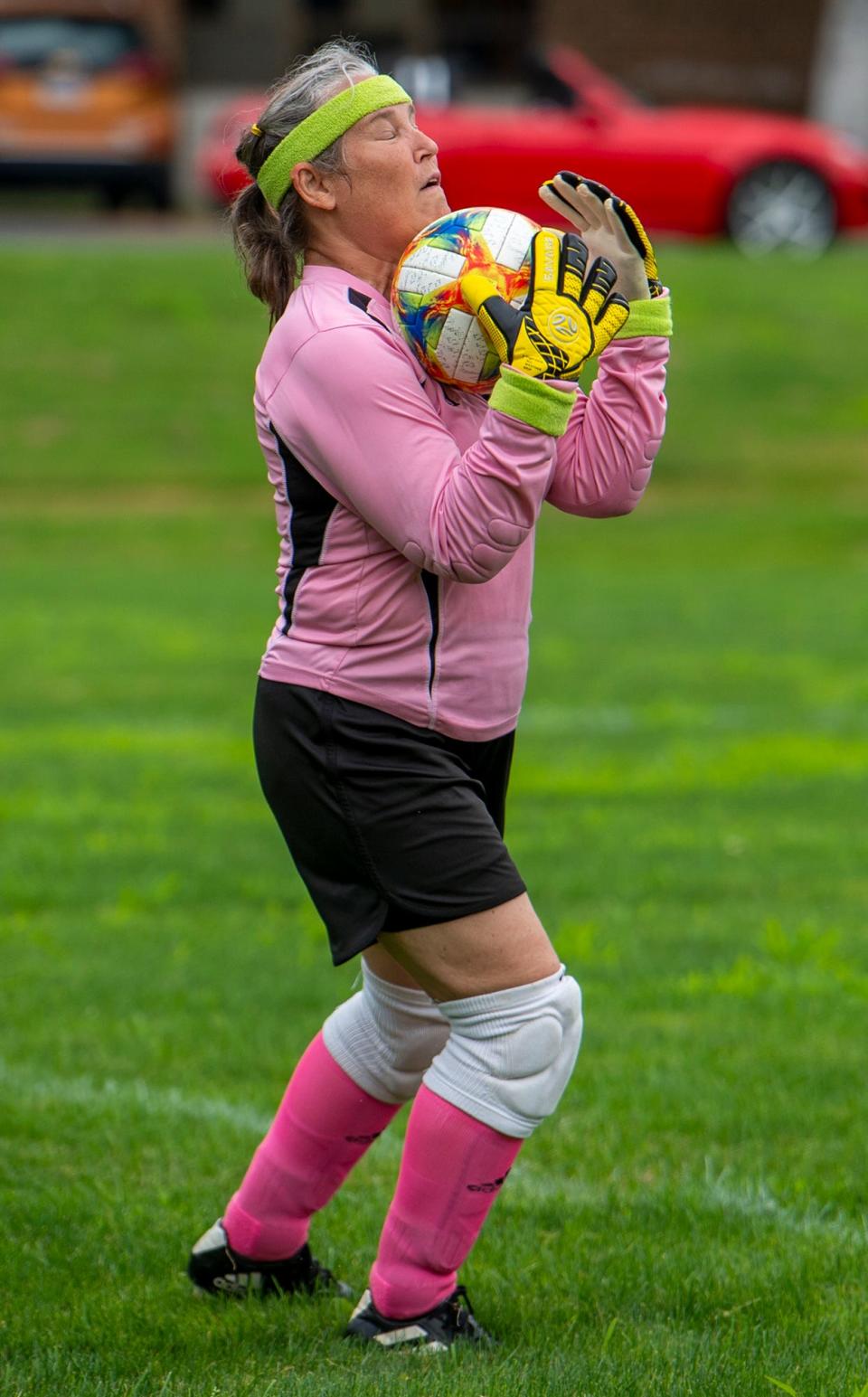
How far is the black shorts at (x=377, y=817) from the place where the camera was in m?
3.17

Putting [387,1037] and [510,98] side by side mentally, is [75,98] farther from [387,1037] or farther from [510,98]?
[387,1037]

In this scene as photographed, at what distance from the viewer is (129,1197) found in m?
4.13

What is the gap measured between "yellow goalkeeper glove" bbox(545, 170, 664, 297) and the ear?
1.16 ft

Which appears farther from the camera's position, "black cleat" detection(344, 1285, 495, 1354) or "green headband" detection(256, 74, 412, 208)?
"black cleat" detection(344, 1285, 495, 1354)

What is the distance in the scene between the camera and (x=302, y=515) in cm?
325

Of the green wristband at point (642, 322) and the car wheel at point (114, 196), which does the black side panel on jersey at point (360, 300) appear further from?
the car wheel at point (114, 196)

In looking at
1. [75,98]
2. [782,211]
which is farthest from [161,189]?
[782,211]

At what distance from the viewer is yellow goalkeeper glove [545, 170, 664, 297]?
3186 mm

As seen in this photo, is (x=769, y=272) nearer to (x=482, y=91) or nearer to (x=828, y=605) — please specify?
(x=828, y=605)

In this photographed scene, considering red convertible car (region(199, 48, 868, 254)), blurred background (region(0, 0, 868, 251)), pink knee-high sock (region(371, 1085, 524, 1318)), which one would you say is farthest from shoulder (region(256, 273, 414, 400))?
red convertible car (region(199, 48, 868, 254))

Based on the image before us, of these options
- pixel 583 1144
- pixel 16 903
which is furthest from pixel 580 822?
pixel 583 1144

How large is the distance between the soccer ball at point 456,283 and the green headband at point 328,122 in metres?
0.22

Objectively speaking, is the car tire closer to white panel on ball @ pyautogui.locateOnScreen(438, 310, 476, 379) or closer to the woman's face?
the woman's face

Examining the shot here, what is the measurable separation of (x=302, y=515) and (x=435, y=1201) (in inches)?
45.1
